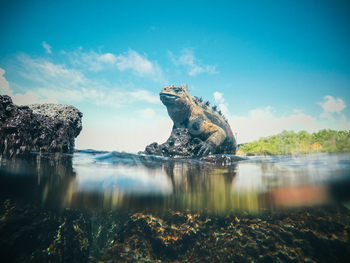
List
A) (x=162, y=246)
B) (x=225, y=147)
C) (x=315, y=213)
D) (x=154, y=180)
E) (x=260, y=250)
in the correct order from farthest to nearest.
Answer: (x=225, y=147), (x=154, y=180), (x=315, y=213), (x=162, y=246), (x=260, y=250)

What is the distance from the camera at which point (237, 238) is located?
20.7 feet

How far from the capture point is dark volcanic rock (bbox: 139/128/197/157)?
7.74 meters

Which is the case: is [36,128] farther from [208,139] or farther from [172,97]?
[208,139]

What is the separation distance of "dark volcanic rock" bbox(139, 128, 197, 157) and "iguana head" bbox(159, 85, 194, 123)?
4.93 feet

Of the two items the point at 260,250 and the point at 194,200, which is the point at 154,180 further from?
the point at 260,250

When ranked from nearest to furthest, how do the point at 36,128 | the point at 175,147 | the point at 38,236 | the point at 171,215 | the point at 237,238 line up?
the point at 36,128, the point at 38,236, the point at 237,238, the point at 171,215, the point at 175,147

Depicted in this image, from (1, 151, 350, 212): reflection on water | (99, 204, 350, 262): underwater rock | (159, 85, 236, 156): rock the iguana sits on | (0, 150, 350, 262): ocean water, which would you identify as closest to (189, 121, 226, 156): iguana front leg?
(159, 85, 236, 156): rock the iguana sits on

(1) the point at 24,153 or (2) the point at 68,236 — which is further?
(2) the point at 68,236

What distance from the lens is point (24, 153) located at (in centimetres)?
456

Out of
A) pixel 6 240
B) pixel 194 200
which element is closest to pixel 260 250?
pixel 194 200

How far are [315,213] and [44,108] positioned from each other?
12.9 metres

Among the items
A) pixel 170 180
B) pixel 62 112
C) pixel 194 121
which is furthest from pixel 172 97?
pixel 62 112

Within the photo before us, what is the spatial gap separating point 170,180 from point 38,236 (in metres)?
5.56

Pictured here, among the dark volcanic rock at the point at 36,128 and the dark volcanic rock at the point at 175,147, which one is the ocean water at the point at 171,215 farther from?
the dark volcanic rock at the point at 175,147
